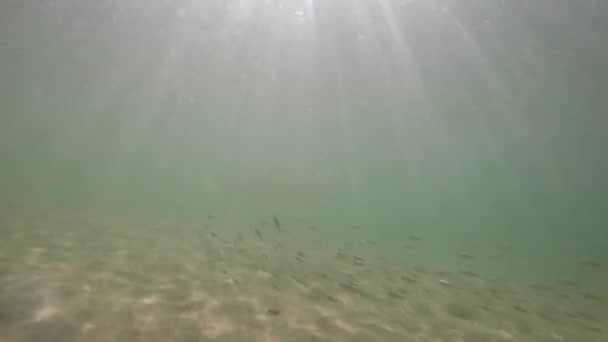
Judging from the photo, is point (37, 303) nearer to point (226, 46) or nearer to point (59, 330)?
point (59, 330)

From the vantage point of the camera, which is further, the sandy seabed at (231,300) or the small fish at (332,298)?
the small fish at (332,298)

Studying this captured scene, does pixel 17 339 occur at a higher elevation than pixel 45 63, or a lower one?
lower

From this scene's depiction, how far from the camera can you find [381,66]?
65.4ft

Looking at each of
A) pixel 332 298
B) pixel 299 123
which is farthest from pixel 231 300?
pixel 299 123

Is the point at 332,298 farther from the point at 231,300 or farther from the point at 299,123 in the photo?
the point at 299,123

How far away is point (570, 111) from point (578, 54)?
9.27 m

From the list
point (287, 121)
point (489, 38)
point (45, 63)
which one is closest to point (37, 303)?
point (489, 38)

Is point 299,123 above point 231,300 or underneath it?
above

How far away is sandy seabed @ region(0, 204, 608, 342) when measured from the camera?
566 centimetres

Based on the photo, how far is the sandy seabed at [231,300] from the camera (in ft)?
18.6

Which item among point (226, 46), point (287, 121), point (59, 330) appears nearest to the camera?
point (59, 330)

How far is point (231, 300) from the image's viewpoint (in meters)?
7.05

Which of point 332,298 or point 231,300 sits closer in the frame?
point 231,300

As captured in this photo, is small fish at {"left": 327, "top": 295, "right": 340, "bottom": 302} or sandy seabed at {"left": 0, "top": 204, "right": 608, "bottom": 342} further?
small fish at {"left": 327, "top": 295, "right": 340, "bottom": 302}
